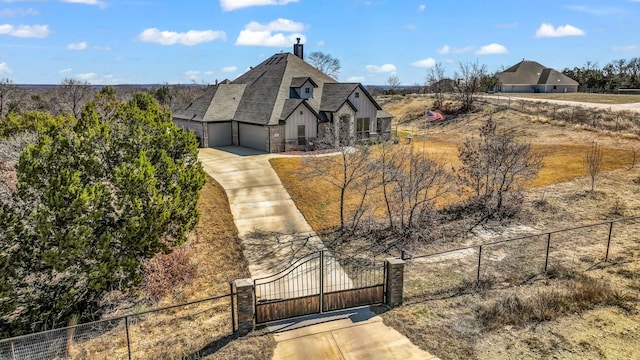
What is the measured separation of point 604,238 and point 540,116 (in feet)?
108

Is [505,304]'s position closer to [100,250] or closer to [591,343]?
[591,343]

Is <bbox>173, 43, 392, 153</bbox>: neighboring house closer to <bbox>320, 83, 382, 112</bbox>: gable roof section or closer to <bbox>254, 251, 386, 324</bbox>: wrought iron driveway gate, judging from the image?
<bbox>320, 83, 382, 112</bbox>: gable roof section

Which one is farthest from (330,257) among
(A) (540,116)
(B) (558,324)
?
(A) (540,116)

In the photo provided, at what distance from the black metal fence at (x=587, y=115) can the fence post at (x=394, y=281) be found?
35.2m

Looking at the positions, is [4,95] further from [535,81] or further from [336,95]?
[535,81]

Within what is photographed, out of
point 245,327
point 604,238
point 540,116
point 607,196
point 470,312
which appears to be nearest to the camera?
point 245,327

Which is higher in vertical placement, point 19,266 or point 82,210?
point 82,210

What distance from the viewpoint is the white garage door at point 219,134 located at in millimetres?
36875

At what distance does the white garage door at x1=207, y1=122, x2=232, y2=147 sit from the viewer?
36875 mm

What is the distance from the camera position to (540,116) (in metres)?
45.9

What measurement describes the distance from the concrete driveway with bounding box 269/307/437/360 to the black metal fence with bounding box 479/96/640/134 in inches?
1449

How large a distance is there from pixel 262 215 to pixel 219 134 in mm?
18842

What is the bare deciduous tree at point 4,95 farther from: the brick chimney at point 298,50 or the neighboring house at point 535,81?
the neighboring house at point 535,81

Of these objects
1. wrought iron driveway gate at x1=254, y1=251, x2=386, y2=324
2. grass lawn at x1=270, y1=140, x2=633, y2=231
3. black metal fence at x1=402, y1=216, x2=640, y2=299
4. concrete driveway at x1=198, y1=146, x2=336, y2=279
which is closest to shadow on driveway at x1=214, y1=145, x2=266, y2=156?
concrete driveway at x1=198, y1=146, x2=336, y2=279
